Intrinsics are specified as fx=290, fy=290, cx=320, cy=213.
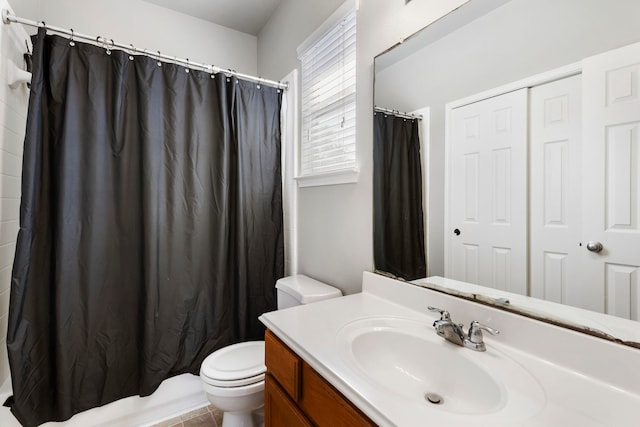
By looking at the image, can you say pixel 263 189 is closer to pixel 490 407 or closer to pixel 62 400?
pixel 62 400

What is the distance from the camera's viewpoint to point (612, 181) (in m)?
0.67

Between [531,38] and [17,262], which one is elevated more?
[531,38]

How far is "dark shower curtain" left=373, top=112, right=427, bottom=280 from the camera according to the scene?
1172mm

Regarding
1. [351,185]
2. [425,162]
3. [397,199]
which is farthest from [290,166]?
[425,162]

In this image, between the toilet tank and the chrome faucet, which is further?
the toilet tank

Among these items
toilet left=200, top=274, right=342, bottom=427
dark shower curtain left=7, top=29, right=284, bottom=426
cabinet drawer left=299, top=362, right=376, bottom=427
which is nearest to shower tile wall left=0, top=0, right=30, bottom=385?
dark shower curtain left=7, top=29, right=284, bottom=426

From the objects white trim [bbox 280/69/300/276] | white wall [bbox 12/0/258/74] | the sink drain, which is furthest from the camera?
white trim [bbox 280/69/300/276]

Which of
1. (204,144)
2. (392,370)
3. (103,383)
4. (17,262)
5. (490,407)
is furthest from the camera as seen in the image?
(204,144)

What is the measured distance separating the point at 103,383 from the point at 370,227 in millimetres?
1615

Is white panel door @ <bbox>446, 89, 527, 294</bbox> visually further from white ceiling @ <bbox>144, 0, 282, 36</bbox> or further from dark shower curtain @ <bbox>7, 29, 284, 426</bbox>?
white ceiling @ <bbox>144, 0, 282, 36</bbox>

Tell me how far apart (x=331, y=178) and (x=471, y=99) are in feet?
2.55

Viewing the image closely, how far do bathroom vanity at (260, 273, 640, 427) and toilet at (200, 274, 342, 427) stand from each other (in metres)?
0.40

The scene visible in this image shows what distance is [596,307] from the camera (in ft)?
2.31

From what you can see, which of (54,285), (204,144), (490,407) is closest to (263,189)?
(204,144)
